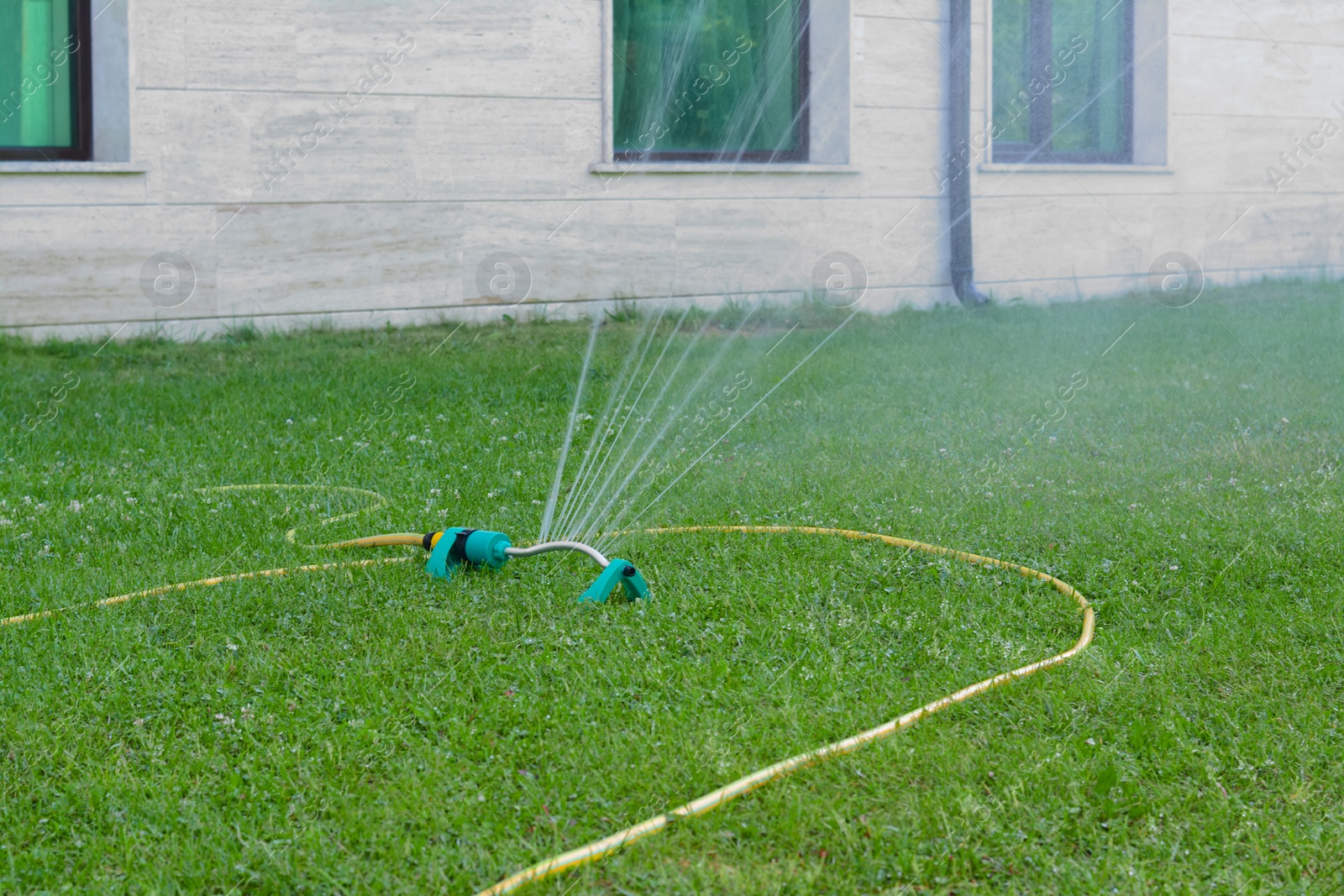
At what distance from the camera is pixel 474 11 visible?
9367 millimetres

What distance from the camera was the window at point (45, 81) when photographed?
877 centimetres

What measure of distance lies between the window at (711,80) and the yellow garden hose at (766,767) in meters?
6.26

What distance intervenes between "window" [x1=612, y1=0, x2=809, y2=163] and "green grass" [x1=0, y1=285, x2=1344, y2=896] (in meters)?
4.89

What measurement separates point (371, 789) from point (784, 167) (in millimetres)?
8608

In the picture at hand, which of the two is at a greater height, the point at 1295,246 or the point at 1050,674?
the point at 1295,246

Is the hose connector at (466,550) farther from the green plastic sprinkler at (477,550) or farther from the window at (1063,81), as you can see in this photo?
the window at (1063,81)

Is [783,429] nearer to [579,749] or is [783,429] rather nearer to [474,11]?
[579,749]

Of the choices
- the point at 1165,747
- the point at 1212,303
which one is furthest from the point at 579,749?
the point at 1212,303

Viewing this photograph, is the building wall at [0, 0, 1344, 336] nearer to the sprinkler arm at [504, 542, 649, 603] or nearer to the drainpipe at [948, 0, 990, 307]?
the drainpipe at [948, 0, 990, 307]

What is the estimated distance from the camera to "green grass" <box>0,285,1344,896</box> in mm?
2461

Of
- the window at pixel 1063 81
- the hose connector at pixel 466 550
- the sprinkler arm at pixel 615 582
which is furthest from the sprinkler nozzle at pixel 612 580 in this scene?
the window at pixel 1063 81

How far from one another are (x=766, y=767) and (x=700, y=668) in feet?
1.79

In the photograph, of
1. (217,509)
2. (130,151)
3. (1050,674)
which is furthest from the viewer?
(130,151)

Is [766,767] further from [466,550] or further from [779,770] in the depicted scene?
[466,550]
